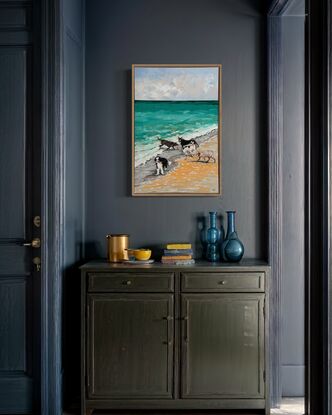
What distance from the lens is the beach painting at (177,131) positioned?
369 centimetres

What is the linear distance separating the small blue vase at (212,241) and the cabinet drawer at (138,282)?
0.41 metres

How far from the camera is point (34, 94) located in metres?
3.29

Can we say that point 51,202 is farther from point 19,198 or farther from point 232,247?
point 232,247

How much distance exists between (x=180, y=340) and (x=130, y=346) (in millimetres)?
306

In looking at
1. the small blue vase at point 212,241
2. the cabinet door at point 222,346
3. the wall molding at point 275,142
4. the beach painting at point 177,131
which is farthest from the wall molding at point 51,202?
the wall molding at point 275,142

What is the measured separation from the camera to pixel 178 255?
3490mm

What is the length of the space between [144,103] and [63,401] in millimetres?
2013

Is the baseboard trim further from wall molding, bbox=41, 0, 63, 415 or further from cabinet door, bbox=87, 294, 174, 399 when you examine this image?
wall molding, bbox=41, 0, 63, 415

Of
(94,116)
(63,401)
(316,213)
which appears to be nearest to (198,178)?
(94,116)

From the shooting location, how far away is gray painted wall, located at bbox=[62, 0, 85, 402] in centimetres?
335

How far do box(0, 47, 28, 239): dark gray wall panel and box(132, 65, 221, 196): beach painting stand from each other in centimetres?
77

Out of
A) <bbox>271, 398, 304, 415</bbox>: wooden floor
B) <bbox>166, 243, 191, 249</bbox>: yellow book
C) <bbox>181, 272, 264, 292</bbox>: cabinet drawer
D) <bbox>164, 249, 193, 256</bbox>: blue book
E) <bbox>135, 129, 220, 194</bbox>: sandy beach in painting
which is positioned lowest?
<bbox>271, 398, 304, 415</bbox>: wooden floor

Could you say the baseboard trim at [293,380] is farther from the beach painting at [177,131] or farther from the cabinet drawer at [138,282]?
the beach painting at [177,131]

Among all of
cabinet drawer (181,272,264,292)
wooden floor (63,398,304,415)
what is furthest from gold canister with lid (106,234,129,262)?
wooden floor (63,398,304,415)
